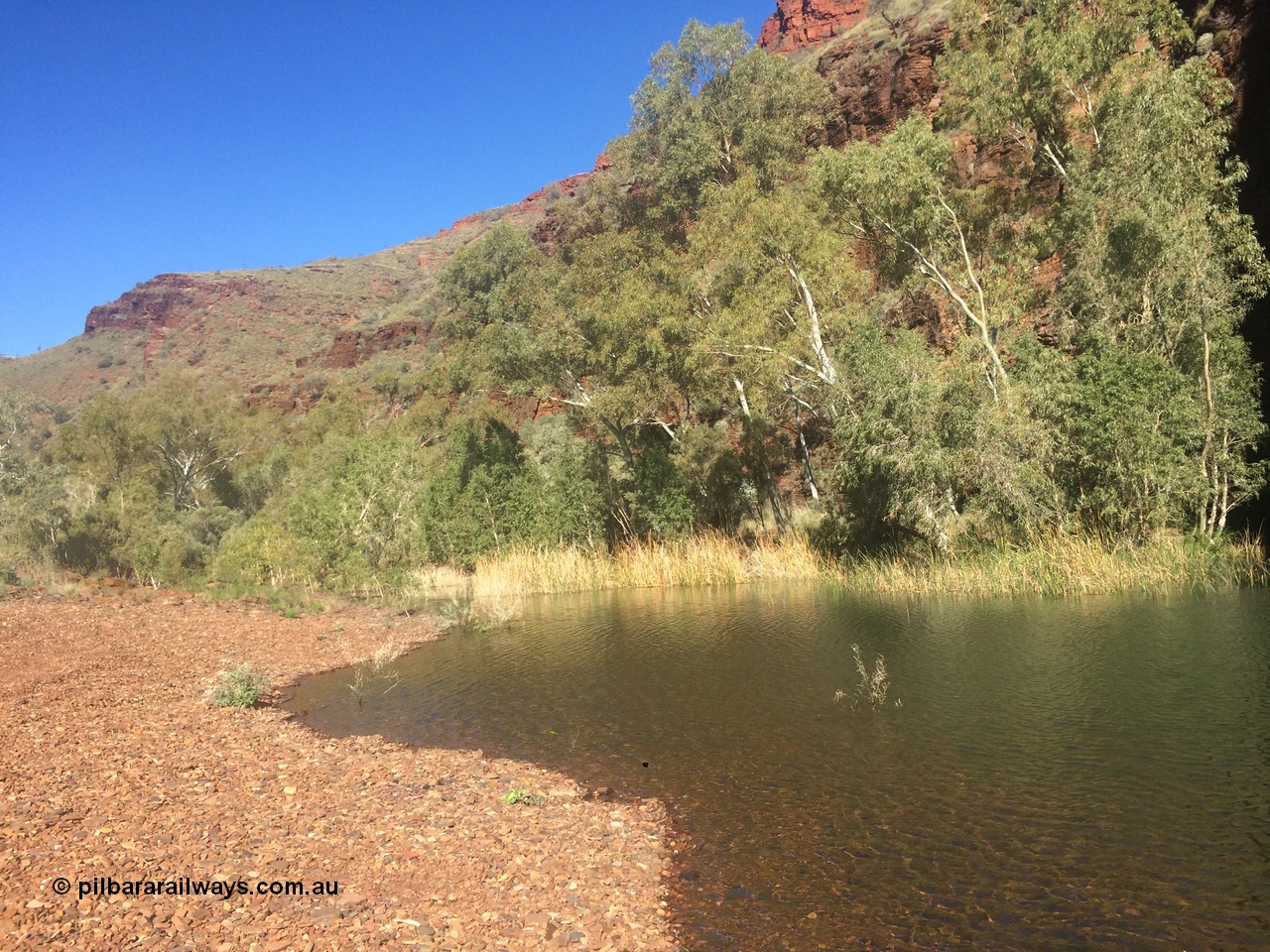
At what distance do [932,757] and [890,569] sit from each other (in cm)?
1310

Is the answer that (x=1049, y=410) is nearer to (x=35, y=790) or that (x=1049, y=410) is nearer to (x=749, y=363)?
(x=749, y=363)

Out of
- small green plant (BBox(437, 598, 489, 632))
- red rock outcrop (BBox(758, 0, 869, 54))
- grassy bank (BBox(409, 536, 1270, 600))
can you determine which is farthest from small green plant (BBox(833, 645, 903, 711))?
red rock outcrop (BBox(758, 0, 869, 54))

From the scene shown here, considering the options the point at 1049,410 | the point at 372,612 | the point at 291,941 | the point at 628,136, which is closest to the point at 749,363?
the point at 1049,410

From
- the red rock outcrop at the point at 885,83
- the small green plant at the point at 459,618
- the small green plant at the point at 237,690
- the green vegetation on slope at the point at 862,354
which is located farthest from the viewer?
the red rock outcrop at the point at 885,83

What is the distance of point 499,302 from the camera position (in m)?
35.8

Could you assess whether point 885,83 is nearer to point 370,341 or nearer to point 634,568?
point 634,568

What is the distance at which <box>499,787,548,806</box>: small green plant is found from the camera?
726cm

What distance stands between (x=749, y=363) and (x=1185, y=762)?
723 inches

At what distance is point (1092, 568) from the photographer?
55.0ft

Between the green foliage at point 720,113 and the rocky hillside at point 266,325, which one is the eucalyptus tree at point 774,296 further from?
the rocky hillside at point 266,325

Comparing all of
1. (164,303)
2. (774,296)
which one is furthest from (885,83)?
(164,303)

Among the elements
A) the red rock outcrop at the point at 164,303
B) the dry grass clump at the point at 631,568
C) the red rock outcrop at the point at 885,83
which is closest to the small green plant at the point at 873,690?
the dry grass clump at the point at 631,568

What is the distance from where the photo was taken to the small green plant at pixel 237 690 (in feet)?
38.7

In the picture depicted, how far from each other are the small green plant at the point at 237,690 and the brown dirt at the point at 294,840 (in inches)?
20.6
